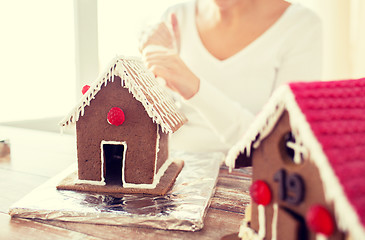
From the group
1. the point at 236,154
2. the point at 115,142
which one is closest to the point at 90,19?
the point at 115,142

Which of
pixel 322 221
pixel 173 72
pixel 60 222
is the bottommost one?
pixel 60 222

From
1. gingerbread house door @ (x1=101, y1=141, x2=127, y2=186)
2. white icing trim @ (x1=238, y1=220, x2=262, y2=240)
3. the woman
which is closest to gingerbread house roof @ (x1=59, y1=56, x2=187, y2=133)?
gingerbread house door @ (x1=101, y1=141, x2=127, y2=186)

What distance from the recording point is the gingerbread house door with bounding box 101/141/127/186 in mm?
884

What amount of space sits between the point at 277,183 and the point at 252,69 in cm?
112

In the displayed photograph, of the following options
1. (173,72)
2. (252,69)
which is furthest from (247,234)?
(252,69)

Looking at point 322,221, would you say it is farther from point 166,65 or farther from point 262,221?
point 166,65

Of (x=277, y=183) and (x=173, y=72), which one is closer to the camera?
(x=277, y=183)

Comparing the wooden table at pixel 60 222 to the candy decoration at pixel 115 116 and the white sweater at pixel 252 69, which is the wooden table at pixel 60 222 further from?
the white sweater at pixel 252 69

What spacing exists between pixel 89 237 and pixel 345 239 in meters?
0.43

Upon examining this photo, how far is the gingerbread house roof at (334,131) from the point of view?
1.27ft

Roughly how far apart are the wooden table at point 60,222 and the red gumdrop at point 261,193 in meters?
0.15

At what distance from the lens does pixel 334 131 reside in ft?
1.42

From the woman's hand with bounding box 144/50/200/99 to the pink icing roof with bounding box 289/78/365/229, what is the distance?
2.82 ft

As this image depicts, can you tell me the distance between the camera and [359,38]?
1566 mm
